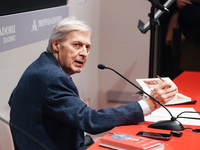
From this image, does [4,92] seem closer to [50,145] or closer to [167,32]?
[50,145]

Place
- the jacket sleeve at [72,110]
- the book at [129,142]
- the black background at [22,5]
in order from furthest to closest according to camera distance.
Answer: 1. the black background at [22,5]
2. the jacket sleeve at [72,110]
3. the book at [129,142]

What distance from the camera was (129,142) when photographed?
1625 millimetres

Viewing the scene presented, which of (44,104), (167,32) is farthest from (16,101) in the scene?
(167,32)

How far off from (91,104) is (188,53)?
1.34 meters

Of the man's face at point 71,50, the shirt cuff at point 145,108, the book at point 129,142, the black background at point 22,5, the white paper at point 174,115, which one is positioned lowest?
the white paper at point 174,115

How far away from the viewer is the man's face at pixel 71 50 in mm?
1934

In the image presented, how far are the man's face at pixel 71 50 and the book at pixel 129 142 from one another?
0.44 m

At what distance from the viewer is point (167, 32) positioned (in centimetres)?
443

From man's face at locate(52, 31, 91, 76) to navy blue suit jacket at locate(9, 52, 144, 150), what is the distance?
133 mm

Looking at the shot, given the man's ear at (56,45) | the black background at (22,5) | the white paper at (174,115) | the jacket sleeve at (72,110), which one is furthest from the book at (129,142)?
the black background at (22,5)

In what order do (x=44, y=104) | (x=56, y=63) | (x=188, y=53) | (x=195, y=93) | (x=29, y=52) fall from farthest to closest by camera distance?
1. (x=188, y=53)
2. (x=29, y=52)
3. (x=195, y=93)
4. (x=56, y=63)
5. (x=44, y=104)

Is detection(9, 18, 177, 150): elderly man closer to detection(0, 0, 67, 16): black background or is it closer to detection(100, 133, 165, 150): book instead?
detection(100, 133, 165, 150): book

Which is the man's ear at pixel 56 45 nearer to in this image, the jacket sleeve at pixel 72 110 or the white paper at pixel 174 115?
the jacket sleeve at pixel 72 110

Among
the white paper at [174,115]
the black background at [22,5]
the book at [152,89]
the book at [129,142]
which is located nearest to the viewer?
the book at [129,142]
